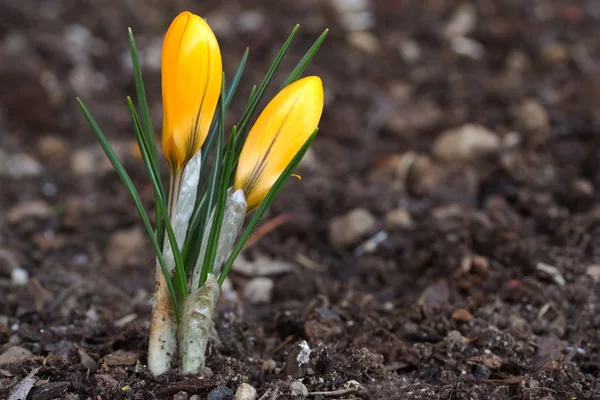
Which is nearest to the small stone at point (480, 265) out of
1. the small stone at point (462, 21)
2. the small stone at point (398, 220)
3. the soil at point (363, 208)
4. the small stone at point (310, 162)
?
the soil at point (363, 208)

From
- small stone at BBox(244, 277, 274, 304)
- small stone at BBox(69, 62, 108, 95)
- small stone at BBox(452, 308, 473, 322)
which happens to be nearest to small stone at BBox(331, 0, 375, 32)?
small stone at BBox(69, 62, 108, 95)

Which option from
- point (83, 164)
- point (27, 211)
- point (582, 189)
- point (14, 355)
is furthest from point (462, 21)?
point (14, 355)

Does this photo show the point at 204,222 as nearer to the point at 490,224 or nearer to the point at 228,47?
the point at 490,224

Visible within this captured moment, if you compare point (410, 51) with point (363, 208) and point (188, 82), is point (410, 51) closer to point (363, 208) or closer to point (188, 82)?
point (363, 208)

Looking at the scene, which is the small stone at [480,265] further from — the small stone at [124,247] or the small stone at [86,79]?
the small stone at [86,79]

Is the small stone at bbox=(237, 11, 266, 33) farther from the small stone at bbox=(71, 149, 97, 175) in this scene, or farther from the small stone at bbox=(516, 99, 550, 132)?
the small stone at bbox=(516, 99, 550, 132)
